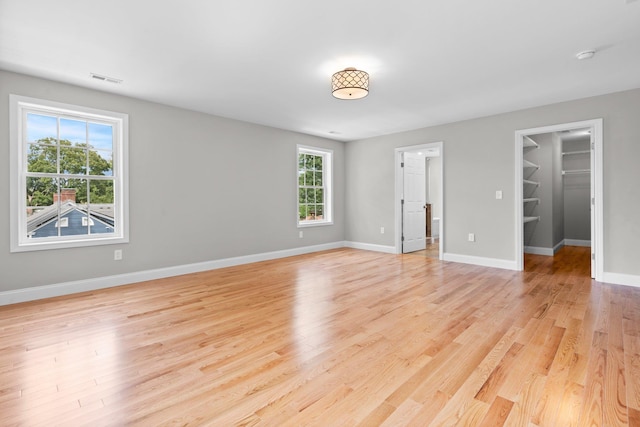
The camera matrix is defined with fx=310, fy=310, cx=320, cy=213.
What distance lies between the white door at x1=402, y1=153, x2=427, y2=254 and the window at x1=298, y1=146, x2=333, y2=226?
5.49 ft

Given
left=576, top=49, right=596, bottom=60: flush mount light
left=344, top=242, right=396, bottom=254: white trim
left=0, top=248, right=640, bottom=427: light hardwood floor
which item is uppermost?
left=576, top=49, right=596, bottom=60: flush mount light

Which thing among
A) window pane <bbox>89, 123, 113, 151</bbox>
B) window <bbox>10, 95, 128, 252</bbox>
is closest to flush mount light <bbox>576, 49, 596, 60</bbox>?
window <bbox>10, 95, 128, 252</bbox>

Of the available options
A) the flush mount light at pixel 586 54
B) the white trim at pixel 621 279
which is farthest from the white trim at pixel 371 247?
the flush mount light at pixel 586 54

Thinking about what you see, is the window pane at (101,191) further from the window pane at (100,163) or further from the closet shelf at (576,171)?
the closet shelf at (576,171)

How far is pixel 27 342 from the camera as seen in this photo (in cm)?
245

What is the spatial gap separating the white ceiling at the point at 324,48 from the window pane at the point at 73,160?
82 centimetres

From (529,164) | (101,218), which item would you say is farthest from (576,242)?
(101,218)

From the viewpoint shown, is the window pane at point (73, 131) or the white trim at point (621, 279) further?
the white trim at point (621, 279)

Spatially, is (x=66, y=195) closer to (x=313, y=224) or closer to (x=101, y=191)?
(x=101, y=191)

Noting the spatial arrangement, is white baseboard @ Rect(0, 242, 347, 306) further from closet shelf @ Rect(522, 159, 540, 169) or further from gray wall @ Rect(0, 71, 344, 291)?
closet shelf @ Rect(522, 159, 540, 169)

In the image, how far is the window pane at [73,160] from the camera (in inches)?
149

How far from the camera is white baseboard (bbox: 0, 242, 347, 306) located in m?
3.45

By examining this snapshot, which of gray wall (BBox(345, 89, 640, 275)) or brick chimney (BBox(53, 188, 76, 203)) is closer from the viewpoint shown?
brick chimney (BBox(53, 188, 76, 203))

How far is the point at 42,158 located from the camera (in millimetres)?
3656
